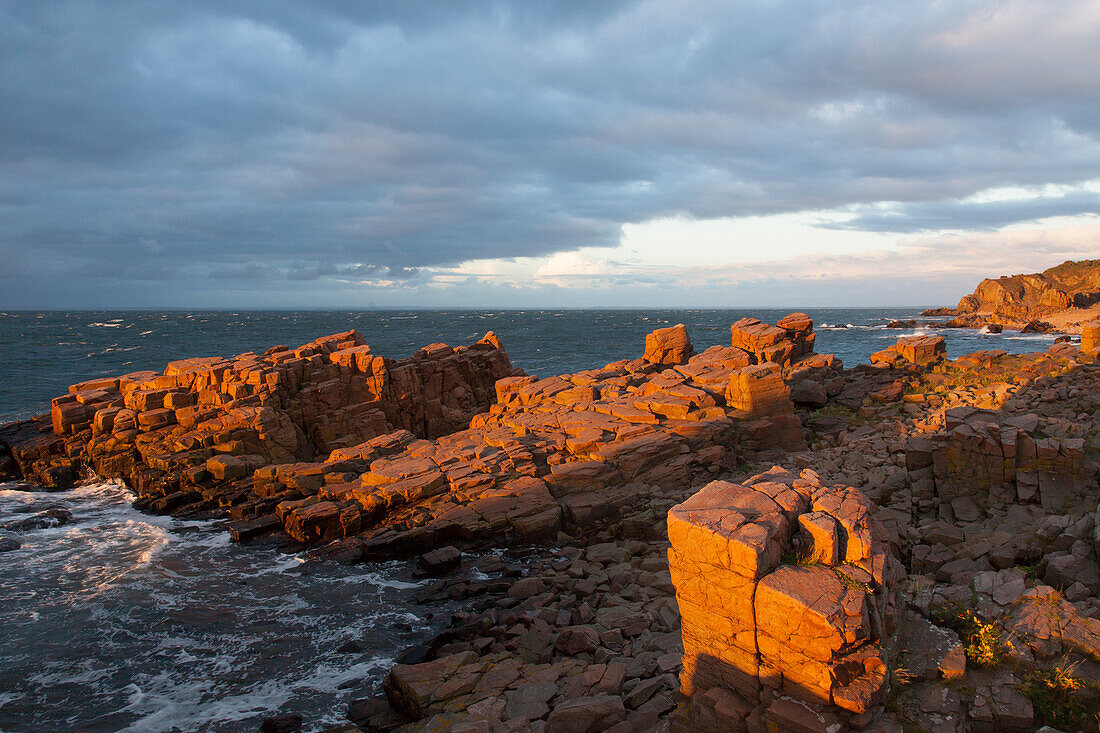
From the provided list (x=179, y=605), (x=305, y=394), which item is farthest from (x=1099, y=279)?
(x=179, y=605)

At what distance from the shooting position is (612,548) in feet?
53.9

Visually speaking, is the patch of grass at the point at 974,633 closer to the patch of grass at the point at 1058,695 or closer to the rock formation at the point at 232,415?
the patch of grass at the point at 1058,695

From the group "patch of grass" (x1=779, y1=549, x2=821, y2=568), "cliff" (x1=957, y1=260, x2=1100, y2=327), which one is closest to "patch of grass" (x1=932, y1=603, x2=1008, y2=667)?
"patch of grass" (x1=779, y1=549, x2=821, y2=568)

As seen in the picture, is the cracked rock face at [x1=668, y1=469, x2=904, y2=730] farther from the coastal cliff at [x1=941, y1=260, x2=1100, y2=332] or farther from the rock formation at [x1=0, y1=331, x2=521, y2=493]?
the coastal cliff at [x1=941, y1=260, x2=1100, y2=332]

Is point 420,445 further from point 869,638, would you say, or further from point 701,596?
point 869,638

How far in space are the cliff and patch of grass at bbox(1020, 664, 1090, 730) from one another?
119 meters

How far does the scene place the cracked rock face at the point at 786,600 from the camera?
6.98m

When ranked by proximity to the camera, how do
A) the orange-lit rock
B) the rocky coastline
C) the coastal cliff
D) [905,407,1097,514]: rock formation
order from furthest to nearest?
the coastal cliff, the rocky coastline, the orange-lit rock, [905,407,1097,514]: rock formation

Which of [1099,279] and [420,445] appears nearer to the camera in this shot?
[420,445]

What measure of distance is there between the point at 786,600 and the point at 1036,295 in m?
141

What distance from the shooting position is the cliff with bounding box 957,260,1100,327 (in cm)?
10681

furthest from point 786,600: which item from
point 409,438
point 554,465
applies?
point 409,438

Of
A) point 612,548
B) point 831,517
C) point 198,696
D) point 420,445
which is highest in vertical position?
point 831,517

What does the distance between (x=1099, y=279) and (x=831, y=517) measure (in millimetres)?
149203
